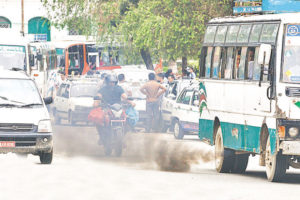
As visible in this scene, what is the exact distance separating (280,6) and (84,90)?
601 inches

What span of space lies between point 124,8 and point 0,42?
14.1 meters

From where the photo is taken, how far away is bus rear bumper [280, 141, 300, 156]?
48.4ft

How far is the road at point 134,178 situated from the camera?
12.6 meters

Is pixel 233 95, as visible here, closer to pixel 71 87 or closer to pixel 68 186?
pixel 68 186

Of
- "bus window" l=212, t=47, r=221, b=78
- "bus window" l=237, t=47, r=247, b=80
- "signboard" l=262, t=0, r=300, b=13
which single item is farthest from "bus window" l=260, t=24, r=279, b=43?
"bus window" l=212, t=47, r=221, b=78

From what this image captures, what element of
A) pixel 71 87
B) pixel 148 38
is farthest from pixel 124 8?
pixel 71 87

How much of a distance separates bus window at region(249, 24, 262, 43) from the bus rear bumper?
95.6 inches

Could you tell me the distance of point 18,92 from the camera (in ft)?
60.1

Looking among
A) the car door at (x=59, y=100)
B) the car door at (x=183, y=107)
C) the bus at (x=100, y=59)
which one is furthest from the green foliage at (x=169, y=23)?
the bus at (x=100, y=59)

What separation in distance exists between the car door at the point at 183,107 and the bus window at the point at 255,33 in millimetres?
11164

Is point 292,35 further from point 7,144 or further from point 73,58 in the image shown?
point 73,58

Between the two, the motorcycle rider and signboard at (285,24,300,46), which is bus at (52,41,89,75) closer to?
the motorcycle rider

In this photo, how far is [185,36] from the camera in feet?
125

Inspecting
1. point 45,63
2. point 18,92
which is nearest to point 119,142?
point 18,92
